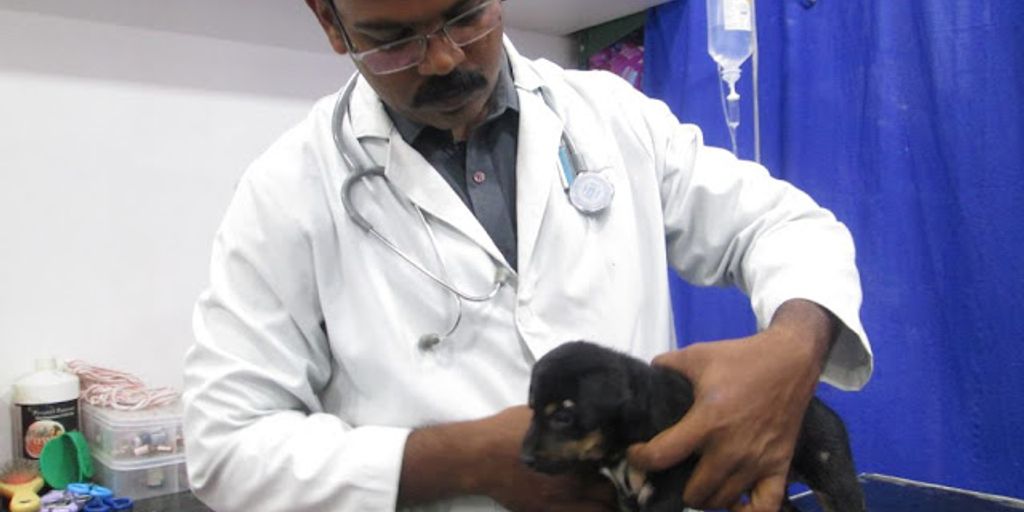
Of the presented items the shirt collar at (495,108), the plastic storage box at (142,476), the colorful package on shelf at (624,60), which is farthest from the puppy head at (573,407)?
the colorful package on shelf at (624,60)

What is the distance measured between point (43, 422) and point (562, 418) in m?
1.34

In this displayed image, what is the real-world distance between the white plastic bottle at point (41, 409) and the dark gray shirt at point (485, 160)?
3.63ft

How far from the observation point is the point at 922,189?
1771mm

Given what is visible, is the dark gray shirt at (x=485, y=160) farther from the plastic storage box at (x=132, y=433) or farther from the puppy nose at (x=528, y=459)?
the plastic storage box at (x=132, y=433)

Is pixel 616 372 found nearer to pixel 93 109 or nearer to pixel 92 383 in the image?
pixel 92 383

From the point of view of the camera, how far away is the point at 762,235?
0.95m

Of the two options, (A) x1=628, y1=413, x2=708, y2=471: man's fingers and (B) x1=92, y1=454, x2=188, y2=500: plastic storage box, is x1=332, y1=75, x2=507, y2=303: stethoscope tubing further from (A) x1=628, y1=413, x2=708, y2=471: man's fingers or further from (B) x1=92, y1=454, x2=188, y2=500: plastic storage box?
(B) x1=92, y1=454, x2=188, y2=500: plastic storage box

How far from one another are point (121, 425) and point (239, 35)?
986 mm

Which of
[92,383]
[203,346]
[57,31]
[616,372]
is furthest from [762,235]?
[57,31]

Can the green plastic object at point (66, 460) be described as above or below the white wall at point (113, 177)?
below

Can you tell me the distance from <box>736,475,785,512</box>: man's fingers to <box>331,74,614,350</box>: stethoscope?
13.4 inches

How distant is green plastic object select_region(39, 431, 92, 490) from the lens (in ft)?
5.19

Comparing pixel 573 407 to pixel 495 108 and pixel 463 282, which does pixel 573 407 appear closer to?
pixel 463 282

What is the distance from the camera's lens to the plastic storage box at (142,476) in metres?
1.59
